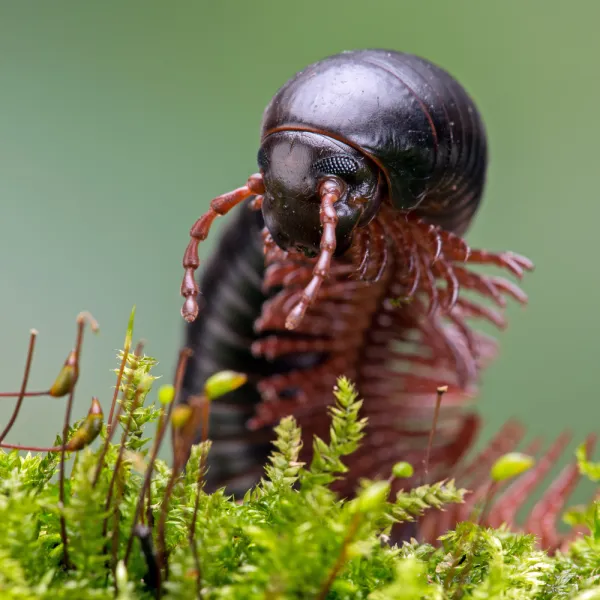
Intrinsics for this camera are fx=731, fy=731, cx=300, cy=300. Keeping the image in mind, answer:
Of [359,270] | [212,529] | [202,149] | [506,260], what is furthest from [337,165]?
[202,149]

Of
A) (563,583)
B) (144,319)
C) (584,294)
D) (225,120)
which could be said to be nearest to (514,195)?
(584,294)

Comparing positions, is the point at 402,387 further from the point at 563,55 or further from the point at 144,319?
the point at 563,55

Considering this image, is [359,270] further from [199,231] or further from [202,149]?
[202,149]

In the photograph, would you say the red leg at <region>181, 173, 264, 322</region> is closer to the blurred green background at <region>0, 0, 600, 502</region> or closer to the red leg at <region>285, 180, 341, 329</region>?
the red leg at <region>285, 180, 341, 329</region>

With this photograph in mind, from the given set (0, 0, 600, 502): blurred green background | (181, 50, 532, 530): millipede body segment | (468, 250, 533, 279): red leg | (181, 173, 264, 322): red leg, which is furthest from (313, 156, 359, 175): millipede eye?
(0, 0, 600, 502): blurred green background

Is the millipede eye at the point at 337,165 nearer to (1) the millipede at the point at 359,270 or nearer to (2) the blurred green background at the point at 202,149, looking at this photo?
(1) the millipede at the point at 359,270

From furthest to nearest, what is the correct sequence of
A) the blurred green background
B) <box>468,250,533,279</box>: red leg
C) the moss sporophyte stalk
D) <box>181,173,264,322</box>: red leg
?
the blurred green background
<box>468,250,533,279</box>: red leg
<box>181,173,264,322</box>: red leg
the moss sporophyte stalk

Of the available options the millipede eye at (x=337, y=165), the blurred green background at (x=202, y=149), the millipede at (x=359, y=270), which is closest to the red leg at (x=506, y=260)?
the millipede at (x=359, y=270)

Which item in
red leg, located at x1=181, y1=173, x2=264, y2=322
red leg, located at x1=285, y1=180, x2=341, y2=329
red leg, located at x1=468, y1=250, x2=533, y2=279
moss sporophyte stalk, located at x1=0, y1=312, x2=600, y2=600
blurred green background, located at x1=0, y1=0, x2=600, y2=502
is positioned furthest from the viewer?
blurred green background, located at x1=0, y1=0, x2=600, y2=502

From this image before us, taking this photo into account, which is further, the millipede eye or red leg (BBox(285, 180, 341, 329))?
the millipede eye
